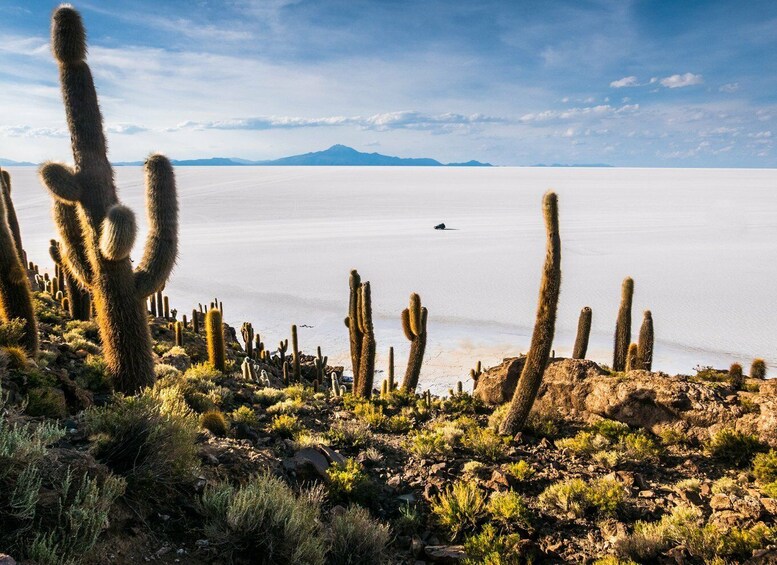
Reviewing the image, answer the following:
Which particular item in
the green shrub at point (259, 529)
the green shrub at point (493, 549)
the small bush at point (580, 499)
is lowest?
the green shrub at point (493, 549)

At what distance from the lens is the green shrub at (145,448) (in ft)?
14.4

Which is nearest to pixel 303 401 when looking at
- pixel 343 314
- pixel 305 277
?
pixel 343 314

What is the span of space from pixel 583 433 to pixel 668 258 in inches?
1317

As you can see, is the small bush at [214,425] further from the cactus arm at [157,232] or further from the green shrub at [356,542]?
the green shrub at [356,542]

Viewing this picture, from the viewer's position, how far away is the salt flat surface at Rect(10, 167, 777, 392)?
814 inches

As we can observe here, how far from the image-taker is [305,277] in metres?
32.4

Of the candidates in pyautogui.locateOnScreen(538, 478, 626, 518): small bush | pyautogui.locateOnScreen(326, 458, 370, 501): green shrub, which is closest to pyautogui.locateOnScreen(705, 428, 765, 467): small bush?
pyautogui.locateOnScreen(538, 478, 626, 518): small bush

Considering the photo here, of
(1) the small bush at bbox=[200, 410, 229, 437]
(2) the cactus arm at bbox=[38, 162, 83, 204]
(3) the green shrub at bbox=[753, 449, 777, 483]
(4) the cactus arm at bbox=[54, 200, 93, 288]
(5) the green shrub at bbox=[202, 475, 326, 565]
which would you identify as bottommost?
(3) the green shrub at bbox=[753, 449, 777, 483]

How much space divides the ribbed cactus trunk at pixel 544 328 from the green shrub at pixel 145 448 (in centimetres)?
536

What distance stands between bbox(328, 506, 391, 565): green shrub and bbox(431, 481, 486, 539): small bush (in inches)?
39.1

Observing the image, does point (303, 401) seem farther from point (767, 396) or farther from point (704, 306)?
point (704, 306)

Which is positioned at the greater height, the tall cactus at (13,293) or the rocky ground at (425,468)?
the tall cactus at (13,293)

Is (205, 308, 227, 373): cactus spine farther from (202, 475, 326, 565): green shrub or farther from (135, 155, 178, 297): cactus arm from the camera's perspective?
(202, 475, 326, 565): green shrub

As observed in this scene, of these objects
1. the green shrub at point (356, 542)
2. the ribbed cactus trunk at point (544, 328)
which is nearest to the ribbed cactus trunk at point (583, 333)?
the ribbed cactus trunk at point (544, 328)
